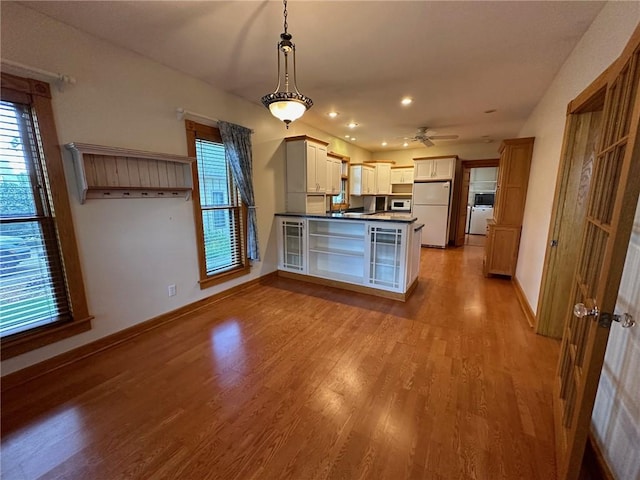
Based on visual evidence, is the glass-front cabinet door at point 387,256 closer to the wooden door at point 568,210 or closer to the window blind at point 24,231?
the wooden door at point 568,210

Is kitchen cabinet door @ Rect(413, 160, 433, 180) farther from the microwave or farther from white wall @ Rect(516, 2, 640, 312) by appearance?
white wall @ Rect(516, 2, 640, 312)

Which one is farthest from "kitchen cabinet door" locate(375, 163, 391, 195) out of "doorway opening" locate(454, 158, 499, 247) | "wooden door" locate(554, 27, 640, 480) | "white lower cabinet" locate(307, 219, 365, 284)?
"wooden door" locate(554, 27, 640, 480)

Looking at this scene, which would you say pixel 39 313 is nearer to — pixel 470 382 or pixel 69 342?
pixel 69 342

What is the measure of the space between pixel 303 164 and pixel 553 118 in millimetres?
3118

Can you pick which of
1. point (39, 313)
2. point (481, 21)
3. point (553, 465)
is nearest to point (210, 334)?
point (39, 313)

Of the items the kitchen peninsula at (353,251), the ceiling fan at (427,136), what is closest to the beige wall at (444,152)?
the ceiling fan at (427,136)

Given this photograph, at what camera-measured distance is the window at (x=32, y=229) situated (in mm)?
1850

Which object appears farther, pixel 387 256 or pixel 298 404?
pixel 387 256

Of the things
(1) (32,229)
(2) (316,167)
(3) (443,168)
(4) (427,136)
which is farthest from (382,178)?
(1) (32,229)

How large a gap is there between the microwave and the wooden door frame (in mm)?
5079

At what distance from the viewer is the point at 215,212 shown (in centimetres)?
337

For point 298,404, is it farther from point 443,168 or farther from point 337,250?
point 443,168

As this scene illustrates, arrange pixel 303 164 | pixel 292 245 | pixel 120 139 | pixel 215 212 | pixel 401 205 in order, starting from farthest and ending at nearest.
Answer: pixel 401 205 → pixel 292 245 → pixel 303 164 → pixel 215 212 → pixel 120 139

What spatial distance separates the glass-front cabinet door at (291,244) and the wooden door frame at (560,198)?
116 inches
